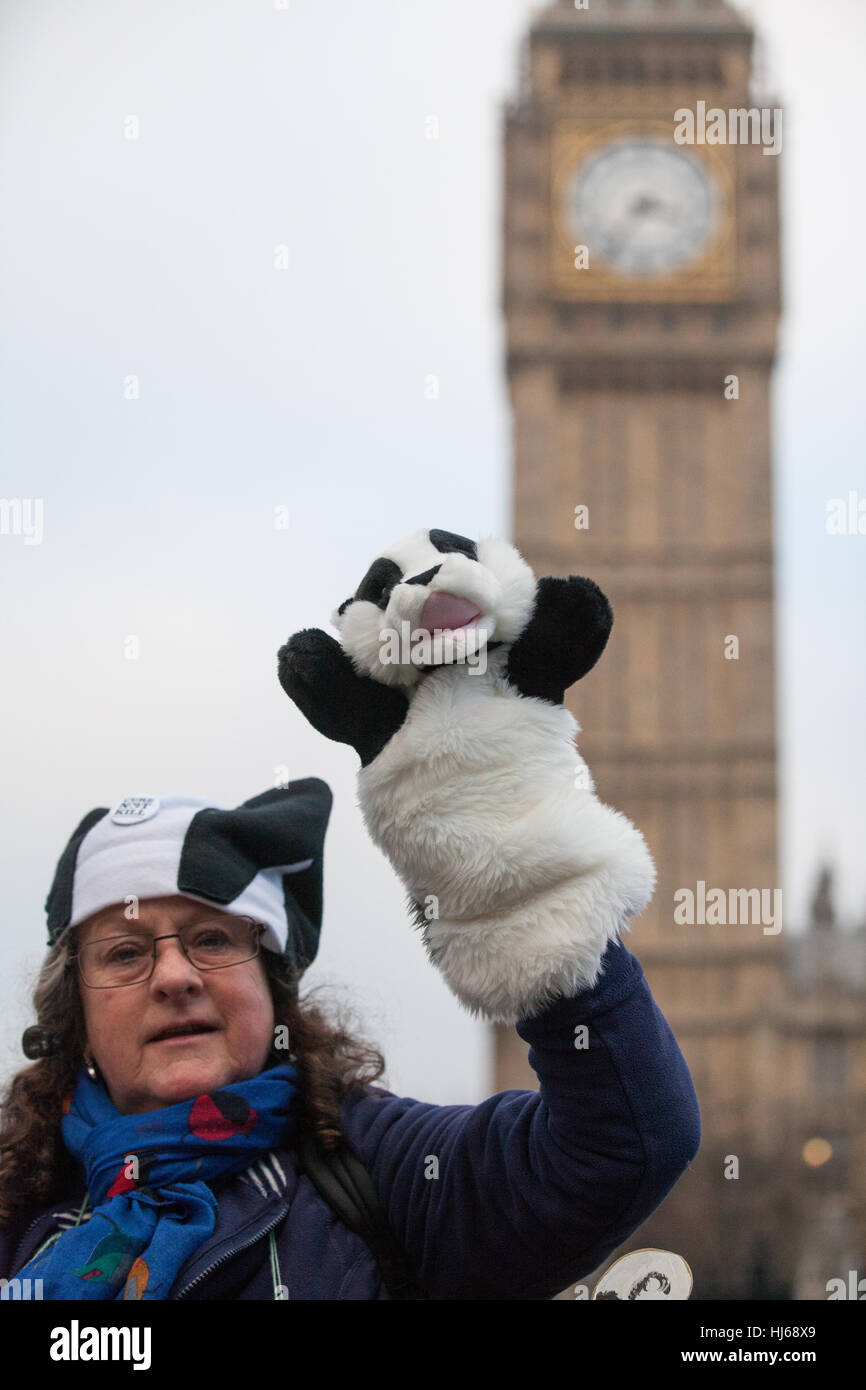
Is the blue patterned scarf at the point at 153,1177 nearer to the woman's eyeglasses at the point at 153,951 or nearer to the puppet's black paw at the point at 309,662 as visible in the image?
the woman's eyeglasses at the point at 153,951

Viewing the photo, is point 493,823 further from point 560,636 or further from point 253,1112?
point 253,1112

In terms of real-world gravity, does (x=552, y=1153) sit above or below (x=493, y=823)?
below

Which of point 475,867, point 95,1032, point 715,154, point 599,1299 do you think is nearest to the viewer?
point 475,867

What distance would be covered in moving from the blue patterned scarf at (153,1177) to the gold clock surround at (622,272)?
16.4 metres

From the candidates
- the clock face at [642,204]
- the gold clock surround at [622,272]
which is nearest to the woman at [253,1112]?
the clock face at [642,204]

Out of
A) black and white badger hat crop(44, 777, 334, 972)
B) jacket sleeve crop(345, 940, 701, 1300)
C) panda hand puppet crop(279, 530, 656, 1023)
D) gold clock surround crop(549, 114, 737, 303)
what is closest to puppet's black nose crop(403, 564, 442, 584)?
panda hand puppet crop(279, 530, 656, 1023)

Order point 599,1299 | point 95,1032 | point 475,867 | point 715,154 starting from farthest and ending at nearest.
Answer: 1. point 715,154
2. point 95,1032
3. point 599,1299
4. point 475,867

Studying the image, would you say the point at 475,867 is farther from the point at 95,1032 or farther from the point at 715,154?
the point at 715,154

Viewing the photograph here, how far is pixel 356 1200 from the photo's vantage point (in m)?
1.34

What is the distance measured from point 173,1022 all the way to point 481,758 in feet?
1.27

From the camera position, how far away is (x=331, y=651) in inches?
45.7

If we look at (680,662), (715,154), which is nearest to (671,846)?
(680,662)

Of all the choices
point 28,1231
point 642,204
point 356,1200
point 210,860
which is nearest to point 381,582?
point 210,860
